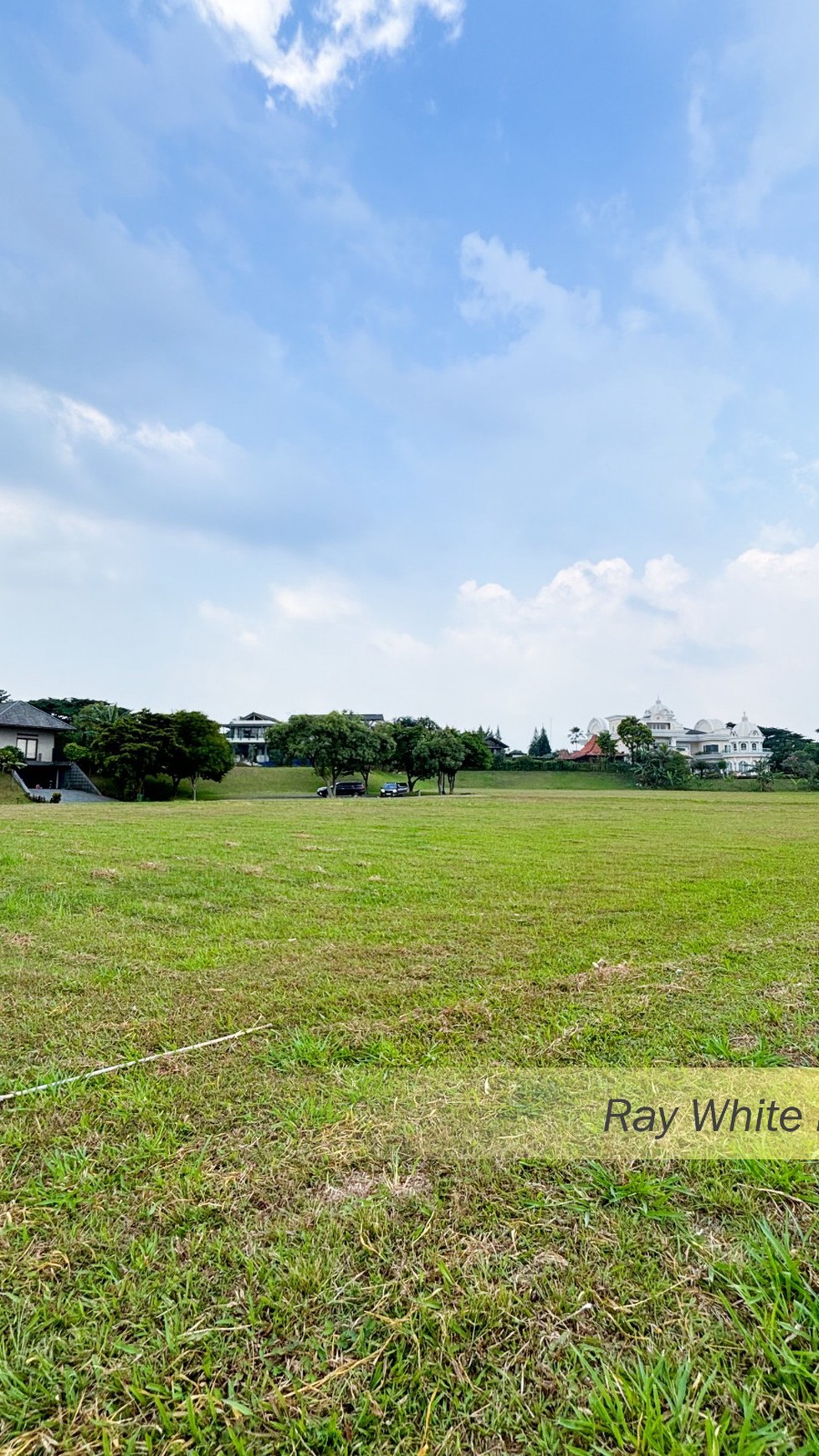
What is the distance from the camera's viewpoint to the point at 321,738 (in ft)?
132

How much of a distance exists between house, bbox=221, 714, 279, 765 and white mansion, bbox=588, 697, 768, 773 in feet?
152

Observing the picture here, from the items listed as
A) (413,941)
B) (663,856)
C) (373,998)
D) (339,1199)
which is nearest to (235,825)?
(663,856)

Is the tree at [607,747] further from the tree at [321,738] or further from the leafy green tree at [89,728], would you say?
the leafy green tree at [89,728]

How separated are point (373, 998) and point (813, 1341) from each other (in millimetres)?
2570

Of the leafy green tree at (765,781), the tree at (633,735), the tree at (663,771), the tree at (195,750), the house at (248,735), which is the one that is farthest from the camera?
the house at (248,735)

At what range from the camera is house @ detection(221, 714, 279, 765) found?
277ft

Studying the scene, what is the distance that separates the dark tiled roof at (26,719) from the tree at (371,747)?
25051 mm

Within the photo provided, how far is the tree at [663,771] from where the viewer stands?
182ft

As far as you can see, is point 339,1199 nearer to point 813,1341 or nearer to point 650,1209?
point 650,1209

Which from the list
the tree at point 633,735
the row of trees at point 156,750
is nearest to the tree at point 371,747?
the row of trees at point 156,750

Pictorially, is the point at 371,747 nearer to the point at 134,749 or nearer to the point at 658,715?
the point at 134,749

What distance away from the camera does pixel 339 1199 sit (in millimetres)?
1941

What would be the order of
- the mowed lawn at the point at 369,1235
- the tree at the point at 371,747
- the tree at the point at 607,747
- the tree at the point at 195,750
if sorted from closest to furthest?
1. the mowed lawn at the point at 369,1235
2. the tree at the point at 371,747
3. the tree at the point at 195,750
4. the tree at the point at 607,747

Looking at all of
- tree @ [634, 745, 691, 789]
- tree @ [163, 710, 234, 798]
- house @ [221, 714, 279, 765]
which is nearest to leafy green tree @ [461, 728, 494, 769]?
tree @ [634, 745, 691, 789]
